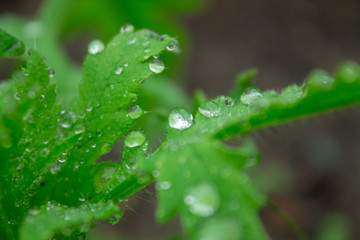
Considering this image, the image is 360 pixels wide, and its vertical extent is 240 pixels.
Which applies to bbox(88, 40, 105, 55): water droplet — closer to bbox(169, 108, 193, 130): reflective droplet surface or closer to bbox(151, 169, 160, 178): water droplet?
bbox(169, 108, 193, 130): reflective droplet surface

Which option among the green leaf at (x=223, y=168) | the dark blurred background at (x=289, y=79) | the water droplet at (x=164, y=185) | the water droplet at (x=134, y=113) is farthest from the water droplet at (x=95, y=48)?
the dark blurred background at (x=289, y=79)

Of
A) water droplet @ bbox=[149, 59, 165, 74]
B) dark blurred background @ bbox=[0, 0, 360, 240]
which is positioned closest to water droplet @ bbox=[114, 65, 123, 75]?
water droplet @ bbox=[149, 59, 165, 74]

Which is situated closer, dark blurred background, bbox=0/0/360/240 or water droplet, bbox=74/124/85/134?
water droplet, bbox=74/124/85/134

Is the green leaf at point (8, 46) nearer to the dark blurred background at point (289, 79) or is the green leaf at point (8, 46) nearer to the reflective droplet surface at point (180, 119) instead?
the reflective droplet surface at point (180, 119)

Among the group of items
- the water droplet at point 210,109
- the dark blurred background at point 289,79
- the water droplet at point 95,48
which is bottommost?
the dark blurred background at point 289,79

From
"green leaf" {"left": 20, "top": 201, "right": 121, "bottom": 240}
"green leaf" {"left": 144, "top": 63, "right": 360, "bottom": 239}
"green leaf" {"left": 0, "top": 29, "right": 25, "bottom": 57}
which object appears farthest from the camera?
"green leaf" {"left": 0, "top": 29, "right": 25, "bottom": 57}

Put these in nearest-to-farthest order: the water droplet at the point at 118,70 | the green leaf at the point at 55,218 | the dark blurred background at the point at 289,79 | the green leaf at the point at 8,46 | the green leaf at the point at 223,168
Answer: the green leaf at the point at 223,168 → the green leaf at the point at 55,218 → the green leaf at the point at 8,46 → the water droplet at the point at 118,70 → the dark blurred background at the point at 289,79

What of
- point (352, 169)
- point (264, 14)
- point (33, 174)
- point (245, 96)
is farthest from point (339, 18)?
point (33, 174)

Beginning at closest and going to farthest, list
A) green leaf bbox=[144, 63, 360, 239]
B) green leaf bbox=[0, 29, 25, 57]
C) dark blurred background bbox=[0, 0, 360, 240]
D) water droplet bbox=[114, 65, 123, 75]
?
1. green leaf bbox=[144, 63, 360, 239]
2. green leaf bbox=[0, 29, 25, 57]
3. water droplet bbox=[114, 65, 123, 75]
4. dark blurred background bbox=[0, 0, 360, 240]
